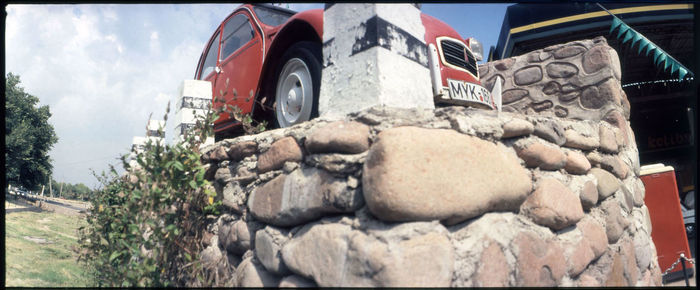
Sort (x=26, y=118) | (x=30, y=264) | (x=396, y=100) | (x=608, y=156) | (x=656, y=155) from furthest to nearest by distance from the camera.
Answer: (x=26, y=118) < (x=656, y=155) < (x=30, y=264) < (x=608, y=156) < (x=396, y=100)

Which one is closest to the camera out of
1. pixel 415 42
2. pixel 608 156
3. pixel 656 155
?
pixel 415 42

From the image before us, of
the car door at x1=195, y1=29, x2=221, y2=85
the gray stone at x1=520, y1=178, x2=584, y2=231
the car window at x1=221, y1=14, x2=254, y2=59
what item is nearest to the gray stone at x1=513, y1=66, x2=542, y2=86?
the gray stone at x1=520, y1=178, x2=584, y2=231

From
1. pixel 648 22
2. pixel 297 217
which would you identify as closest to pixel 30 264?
pixel 297 217

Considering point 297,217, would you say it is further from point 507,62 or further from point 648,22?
point 648,22

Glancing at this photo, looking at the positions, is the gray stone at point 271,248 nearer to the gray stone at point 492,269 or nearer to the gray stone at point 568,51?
the gray stone at point 492,269

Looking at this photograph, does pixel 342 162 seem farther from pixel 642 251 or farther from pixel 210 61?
pixel 210 61

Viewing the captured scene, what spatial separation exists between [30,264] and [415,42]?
12.6ft

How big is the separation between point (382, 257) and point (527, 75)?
9.88 ft

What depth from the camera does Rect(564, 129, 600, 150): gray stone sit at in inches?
85.8

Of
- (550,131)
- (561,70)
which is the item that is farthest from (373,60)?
(561,70)

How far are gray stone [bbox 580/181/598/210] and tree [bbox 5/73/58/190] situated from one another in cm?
1766

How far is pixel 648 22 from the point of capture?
6.81m

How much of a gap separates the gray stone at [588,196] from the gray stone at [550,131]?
28 cm

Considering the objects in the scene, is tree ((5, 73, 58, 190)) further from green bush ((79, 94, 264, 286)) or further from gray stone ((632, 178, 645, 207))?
gray stone ((632, 178, 645, 207))
